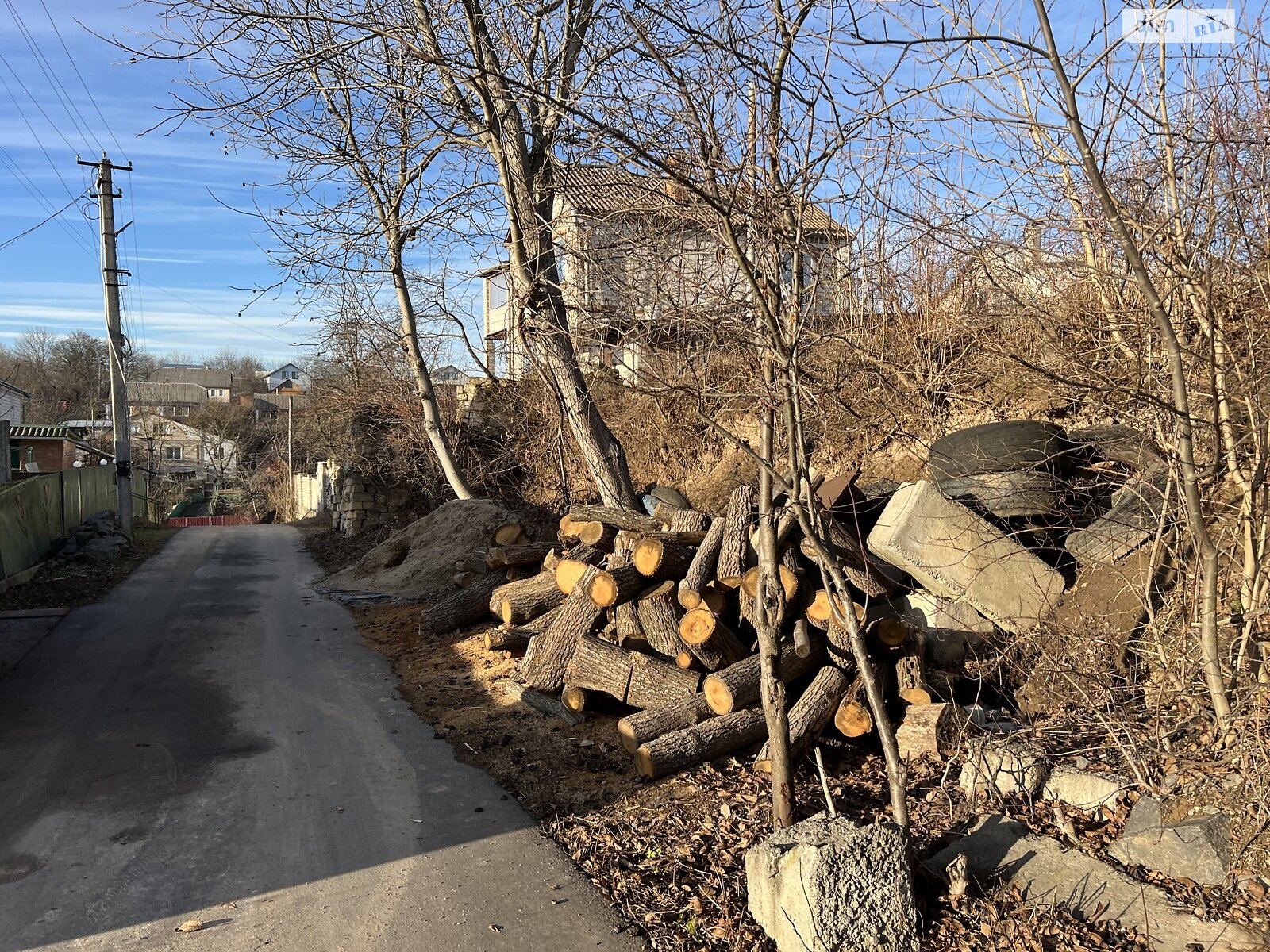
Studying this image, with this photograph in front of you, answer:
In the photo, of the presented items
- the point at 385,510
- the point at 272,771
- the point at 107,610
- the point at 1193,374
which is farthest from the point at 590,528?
the point at 385,510

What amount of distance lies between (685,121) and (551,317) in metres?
4.60

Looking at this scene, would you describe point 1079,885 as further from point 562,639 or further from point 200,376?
point 200,376

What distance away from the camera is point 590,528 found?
8773 millimetres

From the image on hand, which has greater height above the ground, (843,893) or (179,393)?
(179,393)

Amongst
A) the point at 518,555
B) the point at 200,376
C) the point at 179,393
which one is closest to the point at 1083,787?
the point at 518,555

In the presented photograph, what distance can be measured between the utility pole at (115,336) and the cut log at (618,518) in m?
16.8

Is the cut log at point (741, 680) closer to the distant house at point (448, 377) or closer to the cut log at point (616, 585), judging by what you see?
the cut log at point (616, 585)

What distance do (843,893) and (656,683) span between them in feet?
9.71

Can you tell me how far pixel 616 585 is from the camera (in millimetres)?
7336

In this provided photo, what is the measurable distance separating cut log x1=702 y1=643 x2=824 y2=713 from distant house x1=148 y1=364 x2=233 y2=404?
103 meters

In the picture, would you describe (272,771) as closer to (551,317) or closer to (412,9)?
(551,317)

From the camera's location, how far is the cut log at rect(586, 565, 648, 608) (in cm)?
734

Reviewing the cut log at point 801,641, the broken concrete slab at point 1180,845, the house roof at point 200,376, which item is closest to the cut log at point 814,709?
the cut log at point 801,641

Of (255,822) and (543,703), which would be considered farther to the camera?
(543,703)
